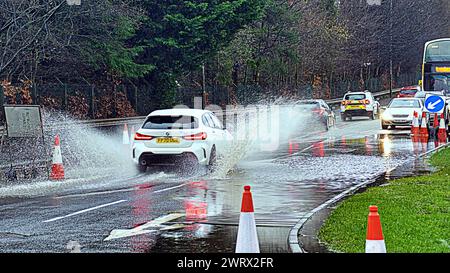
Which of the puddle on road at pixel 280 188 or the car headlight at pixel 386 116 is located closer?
the puddle on road at pixel 280 188

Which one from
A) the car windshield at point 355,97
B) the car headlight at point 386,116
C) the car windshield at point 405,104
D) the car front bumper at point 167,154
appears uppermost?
the car windshield at point 355,97

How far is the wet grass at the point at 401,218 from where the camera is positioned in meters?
9.93

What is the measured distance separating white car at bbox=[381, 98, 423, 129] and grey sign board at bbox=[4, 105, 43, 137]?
2018 centimetres

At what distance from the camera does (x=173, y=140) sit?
62.7 ft

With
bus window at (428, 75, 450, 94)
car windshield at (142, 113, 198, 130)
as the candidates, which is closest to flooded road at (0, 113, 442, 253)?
car windshield at (142, 113, 198, 130)

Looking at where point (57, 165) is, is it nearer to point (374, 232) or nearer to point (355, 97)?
point (374, 232)

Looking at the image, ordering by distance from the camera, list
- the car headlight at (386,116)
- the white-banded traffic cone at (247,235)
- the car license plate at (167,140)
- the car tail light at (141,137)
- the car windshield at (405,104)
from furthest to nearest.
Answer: the car headlight at (386,116) < the car windshield at (405,104) < the car tail light at (141,137) < the car license plate at (167,140) < the white-banded traffic cone at (247,235)

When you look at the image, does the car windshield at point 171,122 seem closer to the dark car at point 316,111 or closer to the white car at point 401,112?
the white car at point 401,112

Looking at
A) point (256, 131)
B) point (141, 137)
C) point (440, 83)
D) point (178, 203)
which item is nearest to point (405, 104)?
point (440, 83)

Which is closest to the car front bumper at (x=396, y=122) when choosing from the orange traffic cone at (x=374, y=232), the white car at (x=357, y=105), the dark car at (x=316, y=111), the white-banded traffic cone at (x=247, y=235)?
the dark car at (x=316, y=111)

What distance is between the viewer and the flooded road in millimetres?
10766

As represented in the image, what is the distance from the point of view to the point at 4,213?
44.1 feet

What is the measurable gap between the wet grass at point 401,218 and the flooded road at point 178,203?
672 mm

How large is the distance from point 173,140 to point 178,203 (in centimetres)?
461
